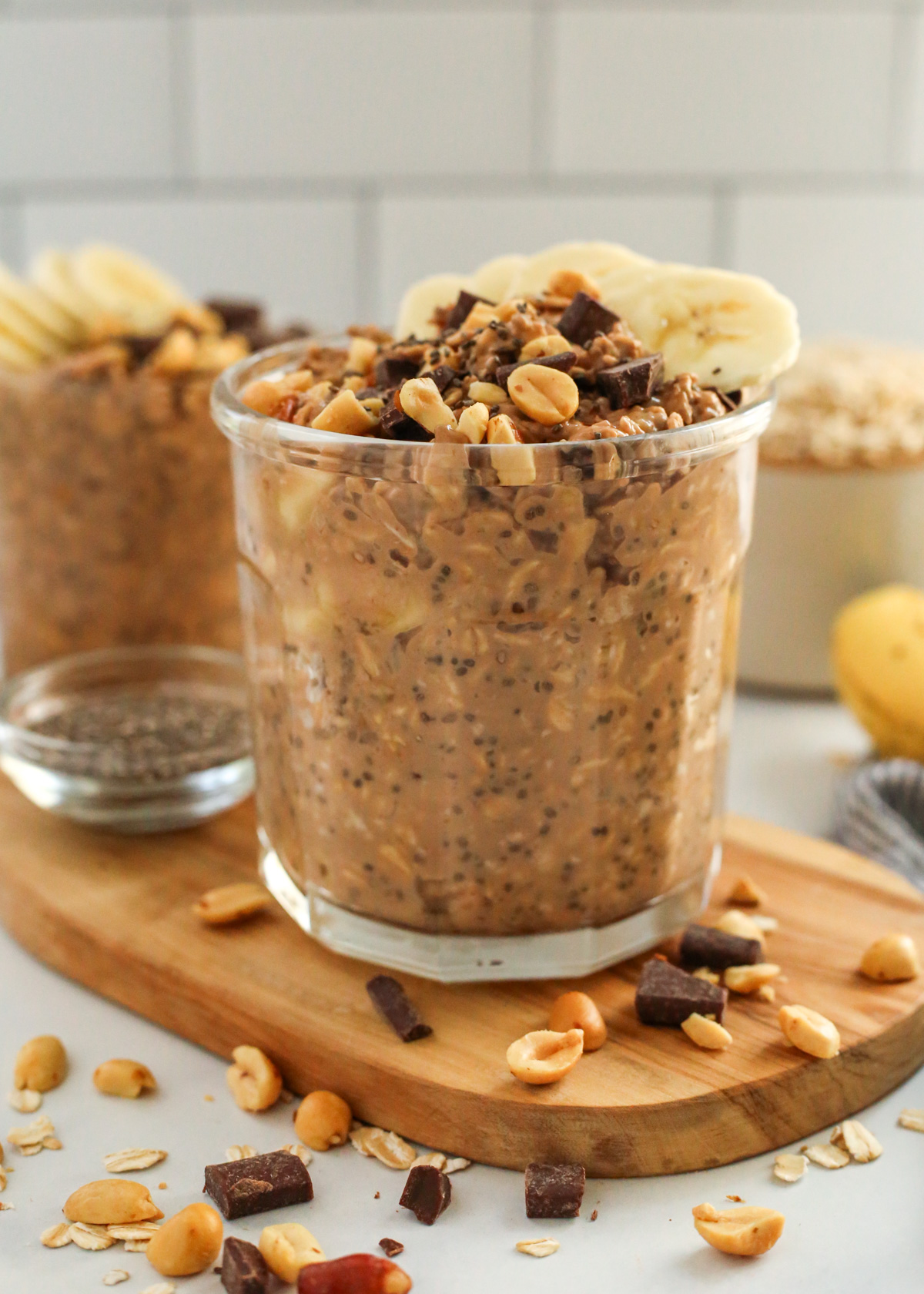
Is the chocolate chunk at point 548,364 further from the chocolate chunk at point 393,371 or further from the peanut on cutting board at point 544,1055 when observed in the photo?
the peanut on cutting board at point 544,1055

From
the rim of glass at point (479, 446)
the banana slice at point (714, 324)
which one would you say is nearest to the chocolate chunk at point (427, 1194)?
the rim of glass at point (479, 446)

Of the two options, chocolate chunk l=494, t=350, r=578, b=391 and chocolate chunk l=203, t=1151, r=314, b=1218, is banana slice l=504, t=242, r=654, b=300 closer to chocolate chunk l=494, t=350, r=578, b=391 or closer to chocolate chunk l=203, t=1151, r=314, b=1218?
chocolate chunk l=494, t=350, r=578, b=391

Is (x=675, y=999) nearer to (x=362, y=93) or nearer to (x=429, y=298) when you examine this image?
(x=429, y=298)

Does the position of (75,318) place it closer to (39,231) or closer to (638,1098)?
(638,1098)

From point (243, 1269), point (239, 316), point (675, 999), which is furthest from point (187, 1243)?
point (239, 316)

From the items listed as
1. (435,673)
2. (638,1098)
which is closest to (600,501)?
(435,673)

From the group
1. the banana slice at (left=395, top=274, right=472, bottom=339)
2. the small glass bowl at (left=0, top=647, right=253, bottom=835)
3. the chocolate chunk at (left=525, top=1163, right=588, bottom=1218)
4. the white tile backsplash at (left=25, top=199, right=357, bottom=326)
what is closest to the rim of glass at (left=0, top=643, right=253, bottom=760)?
the small glass bowl at (left=0, top=647, right=253, bottom=835)

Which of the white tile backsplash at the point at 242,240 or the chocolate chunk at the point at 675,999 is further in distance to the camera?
the white tile backsplash at the point at 242,240
